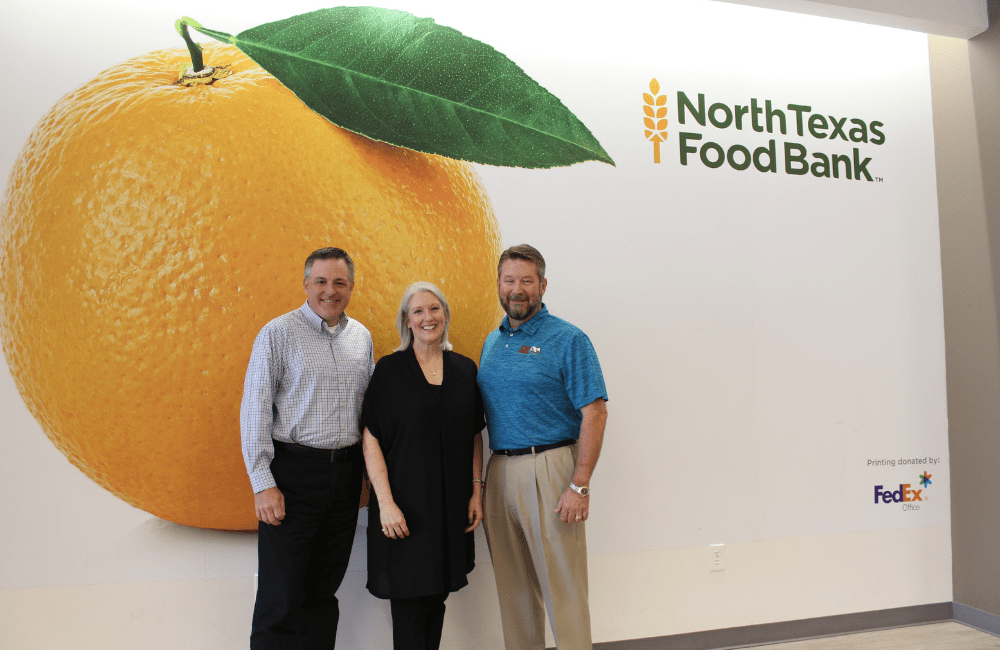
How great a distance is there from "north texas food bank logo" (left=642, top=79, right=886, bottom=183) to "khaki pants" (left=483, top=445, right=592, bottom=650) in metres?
1.44

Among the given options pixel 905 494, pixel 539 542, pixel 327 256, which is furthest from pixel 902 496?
pixel 327 256

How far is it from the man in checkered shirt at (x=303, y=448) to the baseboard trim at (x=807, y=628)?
50.3 inches

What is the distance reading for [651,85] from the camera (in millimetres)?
2686

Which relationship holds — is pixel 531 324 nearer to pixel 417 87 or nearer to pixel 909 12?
pixel 417 87

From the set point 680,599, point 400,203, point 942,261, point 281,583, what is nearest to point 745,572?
point 680,599

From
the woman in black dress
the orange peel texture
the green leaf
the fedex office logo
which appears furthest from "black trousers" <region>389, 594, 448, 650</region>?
the fedex office logo

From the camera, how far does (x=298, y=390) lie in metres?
1.85

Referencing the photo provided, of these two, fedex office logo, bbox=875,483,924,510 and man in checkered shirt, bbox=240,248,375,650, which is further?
fedex office logo, bbox=875,483,924,510

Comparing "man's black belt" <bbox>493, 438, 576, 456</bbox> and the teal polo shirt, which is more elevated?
the teal polo shirt

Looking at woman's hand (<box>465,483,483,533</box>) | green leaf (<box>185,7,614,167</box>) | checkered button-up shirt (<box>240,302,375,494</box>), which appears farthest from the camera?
green leaf (<box>185,7,614,167</box>)

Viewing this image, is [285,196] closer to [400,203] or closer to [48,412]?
[400,203]

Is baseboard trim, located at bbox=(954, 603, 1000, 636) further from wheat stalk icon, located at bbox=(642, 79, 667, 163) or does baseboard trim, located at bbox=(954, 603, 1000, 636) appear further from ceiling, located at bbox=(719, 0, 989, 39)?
ceiling, located at bbox=(719, 0, 989, 39)

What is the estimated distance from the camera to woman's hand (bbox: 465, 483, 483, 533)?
1.99 metres

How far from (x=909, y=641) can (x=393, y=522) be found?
7.76 ft
